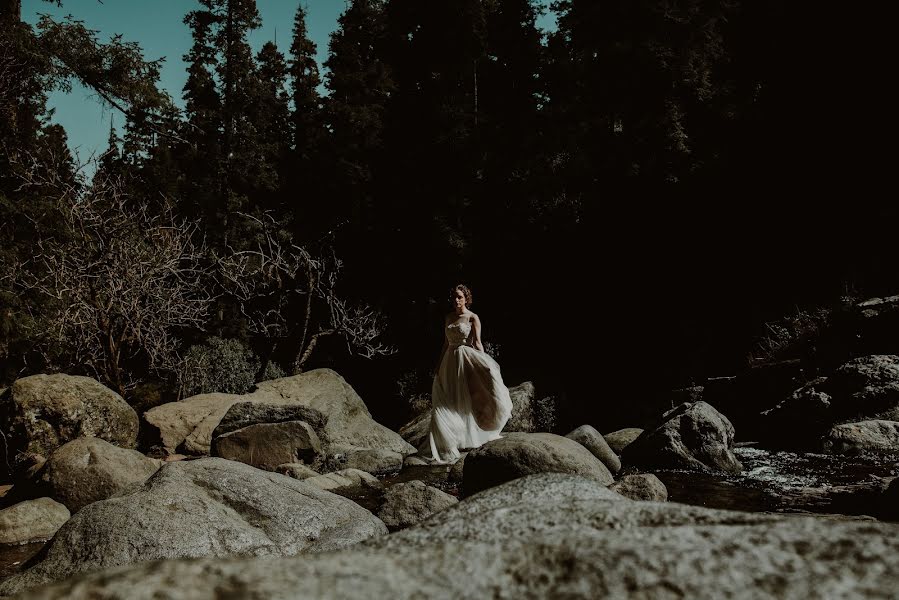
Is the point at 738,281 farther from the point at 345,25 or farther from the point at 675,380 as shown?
the point at 345,25

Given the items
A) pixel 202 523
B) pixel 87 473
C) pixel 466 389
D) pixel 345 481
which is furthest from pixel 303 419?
pixel 202 523

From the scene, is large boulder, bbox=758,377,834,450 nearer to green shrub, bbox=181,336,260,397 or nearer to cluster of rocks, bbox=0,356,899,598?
cluster of rocks, bbox=0,356,899,598

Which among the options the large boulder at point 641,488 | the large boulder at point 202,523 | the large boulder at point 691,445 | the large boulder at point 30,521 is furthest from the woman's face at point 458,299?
the large boulder at point 30,521

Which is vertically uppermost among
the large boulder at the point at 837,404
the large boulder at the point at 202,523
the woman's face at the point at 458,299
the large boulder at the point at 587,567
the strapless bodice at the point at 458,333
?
the woman's face at the point at 458,299

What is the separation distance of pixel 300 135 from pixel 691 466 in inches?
1006

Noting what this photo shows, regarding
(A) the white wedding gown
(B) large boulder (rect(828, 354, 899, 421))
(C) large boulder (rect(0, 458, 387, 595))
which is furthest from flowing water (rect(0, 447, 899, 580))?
(B) large boulder (rect(828, 354, 899, 421))

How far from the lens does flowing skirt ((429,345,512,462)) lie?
1142 cm

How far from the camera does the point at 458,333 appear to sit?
11633 mm

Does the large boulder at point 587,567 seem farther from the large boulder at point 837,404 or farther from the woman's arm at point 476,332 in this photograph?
the woman's arm at point 476,332

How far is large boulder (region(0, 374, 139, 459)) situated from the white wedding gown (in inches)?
218

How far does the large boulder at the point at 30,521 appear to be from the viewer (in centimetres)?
646

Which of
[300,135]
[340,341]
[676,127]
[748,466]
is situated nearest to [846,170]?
[676,127]

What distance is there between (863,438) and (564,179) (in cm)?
1532

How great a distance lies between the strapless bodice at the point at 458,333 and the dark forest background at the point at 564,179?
6.98 meters
